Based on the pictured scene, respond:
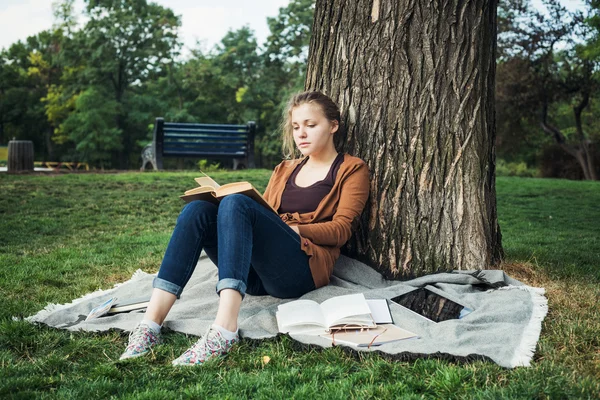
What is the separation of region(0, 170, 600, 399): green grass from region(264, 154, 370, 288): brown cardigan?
557 mm

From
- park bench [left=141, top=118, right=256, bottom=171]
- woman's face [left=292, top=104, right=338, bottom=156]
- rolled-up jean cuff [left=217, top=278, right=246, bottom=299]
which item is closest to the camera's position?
rolled-up jean cuff [left=217, top=278, right=246, bottom=299]

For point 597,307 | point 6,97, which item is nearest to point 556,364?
point 597,307

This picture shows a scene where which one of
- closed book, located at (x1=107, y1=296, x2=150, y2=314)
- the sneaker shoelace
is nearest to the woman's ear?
closed book, located at (x1=107, y1=296, x2=150, y2=314)

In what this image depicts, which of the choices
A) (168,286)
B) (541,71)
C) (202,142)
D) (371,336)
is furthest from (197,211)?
(541,71)

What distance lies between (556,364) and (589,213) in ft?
22.4

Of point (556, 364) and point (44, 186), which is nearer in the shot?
point (556, 364)

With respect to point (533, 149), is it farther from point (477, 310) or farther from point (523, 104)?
point (477, 310)

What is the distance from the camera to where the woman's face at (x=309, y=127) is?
3.76m

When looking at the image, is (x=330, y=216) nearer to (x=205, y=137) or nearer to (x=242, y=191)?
(x=242, y=191)

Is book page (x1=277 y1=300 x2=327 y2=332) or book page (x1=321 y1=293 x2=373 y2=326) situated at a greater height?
book page (x1=321 y1=293 x2=373 y2=326)

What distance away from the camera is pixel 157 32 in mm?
25609

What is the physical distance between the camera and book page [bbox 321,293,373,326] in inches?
120

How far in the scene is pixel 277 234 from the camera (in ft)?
10.5

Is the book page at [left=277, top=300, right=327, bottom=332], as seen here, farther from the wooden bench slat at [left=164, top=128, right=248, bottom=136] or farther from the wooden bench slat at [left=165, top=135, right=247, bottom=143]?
the wooden bench slat at [left=164, top=128, right=248, bottom=136]
